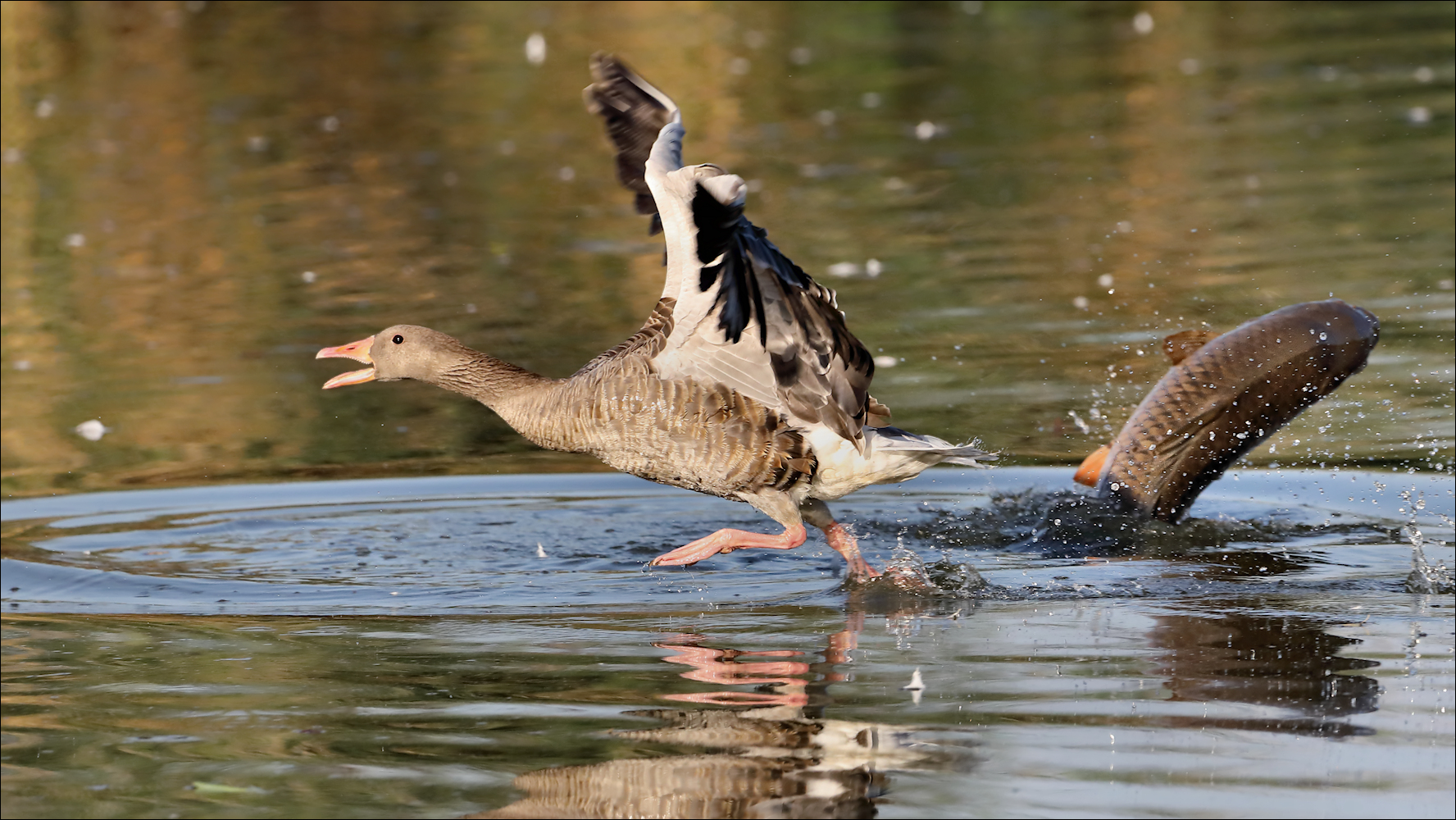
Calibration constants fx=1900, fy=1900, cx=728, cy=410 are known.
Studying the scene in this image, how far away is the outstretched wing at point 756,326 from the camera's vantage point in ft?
20.0

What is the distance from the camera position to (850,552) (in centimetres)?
738

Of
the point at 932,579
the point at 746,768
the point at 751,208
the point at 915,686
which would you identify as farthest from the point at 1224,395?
the point at 751,208

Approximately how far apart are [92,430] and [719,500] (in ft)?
11.9

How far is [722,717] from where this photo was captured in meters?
5.29

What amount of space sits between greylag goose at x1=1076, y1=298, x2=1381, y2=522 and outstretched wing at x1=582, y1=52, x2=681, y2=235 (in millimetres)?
2253

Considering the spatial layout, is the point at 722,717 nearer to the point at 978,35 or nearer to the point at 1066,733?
the point at 1066,733

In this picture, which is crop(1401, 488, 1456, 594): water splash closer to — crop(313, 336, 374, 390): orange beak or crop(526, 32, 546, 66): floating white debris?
crop(313, 336, 374, 390): orange beak

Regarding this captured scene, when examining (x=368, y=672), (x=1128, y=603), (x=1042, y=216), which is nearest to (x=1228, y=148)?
(x=1042, y=216)

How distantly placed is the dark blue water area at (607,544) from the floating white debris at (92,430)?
1.15 meters

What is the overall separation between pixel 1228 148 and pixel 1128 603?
1086cm

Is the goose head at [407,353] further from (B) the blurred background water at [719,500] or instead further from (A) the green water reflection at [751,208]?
(A) the green water reflection at [751,208]

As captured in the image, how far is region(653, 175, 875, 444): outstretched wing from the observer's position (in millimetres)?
6082

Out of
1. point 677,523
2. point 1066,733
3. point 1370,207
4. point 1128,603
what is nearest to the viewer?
point 1066,733

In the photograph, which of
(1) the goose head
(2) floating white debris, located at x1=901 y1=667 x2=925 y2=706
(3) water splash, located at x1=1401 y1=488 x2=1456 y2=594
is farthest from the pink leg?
(3) water splash, located at x1=1401 y1=488 x2=1456 y2=594
